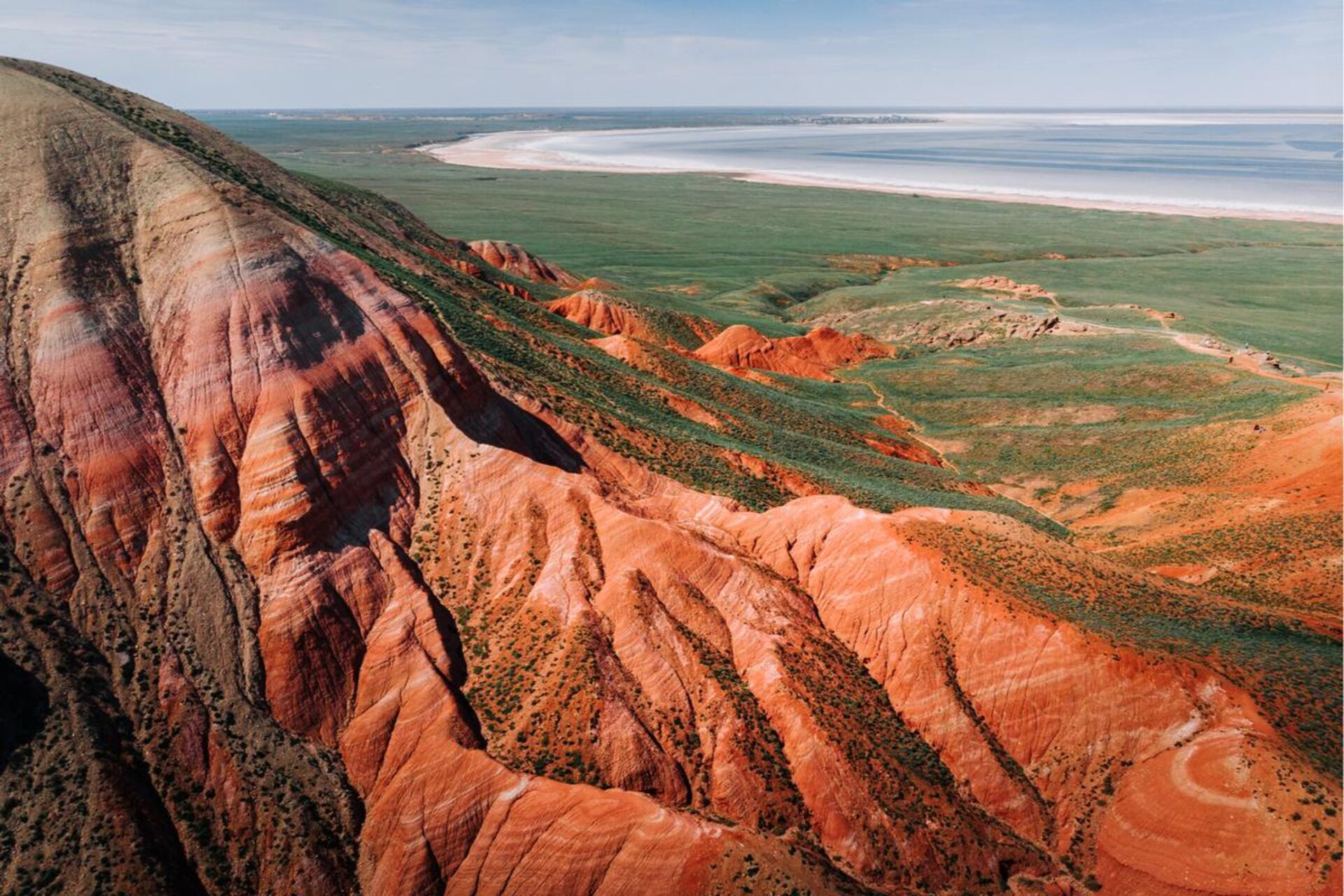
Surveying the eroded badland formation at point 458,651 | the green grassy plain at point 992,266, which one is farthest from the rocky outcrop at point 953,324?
the eroded badland formation at point 458,651

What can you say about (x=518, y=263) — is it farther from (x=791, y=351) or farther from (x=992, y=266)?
(x=992, y=266)

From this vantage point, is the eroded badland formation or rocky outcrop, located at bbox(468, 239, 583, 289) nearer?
the eroded badland formation

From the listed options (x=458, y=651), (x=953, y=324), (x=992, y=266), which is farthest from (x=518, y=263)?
(x=992, y=266)

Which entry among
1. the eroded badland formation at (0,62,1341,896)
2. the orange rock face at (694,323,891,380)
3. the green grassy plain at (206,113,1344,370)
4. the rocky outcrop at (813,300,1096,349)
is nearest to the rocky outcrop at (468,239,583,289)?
the green grassy plain at (206,113,1344,370)

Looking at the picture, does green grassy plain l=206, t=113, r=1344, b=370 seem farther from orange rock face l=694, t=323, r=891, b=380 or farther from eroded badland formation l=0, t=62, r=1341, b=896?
eroded badland formation l=0, t=62, r=1341, b=896

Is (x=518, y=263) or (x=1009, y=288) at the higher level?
(x=518, y=263)

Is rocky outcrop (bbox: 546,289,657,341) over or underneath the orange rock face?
over
